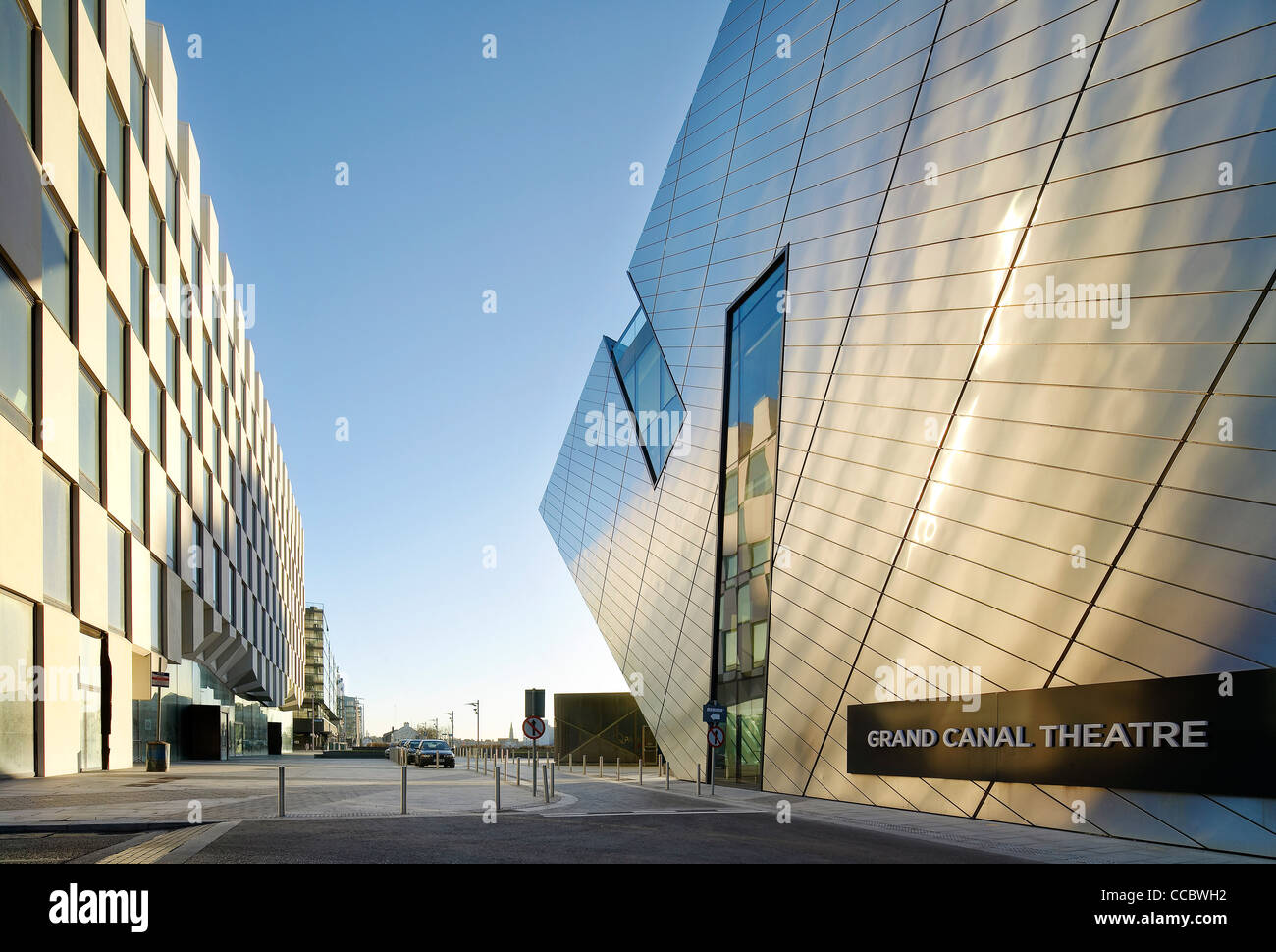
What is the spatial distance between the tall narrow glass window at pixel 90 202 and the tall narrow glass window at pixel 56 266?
1.25 m

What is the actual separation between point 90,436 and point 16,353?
17.7 ft

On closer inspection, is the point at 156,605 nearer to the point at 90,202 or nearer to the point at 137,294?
the point at 137,294

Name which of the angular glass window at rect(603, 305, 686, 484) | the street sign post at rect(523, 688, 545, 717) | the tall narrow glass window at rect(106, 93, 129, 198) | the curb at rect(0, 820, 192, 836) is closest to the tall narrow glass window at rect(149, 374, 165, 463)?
the tall narrow glass window at rect(106, 93, 129, 198)

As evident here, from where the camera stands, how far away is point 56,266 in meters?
21.0

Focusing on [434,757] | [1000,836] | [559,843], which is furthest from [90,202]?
[434,757]

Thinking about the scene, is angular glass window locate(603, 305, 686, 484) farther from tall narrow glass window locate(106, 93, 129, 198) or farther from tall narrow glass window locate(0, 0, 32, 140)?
tall narrow glass window locate(0, 0, 32, 140)

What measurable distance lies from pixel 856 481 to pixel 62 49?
18744 mm

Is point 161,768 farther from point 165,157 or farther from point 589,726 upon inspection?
point 589,726

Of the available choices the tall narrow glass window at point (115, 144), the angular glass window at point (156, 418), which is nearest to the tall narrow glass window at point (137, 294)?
the tall narrow glass window at point (115, 144)

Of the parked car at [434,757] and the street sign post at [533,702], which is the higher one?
the street sign post at [533,702]

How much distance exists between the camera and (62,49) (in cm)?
2184

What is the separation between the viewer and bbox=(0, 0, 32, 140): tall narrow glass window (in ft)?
59.5

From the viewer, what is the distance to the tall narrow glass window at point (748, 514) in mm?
25234

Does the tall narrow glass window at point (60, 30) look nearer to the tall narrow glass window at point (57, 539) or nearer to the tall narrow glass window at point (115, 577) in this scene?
the tall narrow glass window at point (57, 539)
